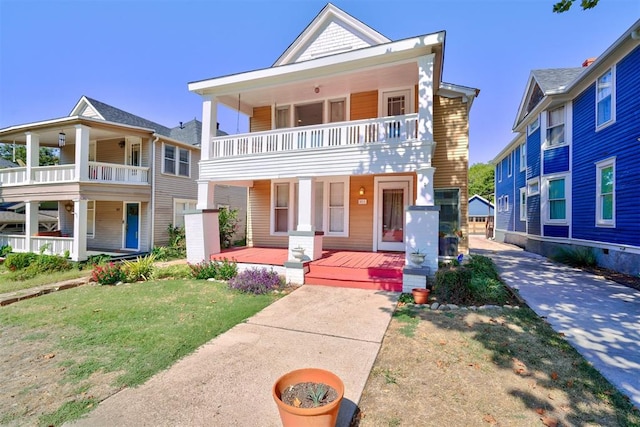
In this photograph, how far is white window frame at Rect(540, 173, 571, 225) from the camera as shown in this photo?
11664 mm

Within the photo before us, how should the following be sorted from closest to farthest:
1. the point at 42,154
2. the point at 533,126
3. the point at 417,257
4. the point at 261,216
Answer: the point at 417,257
the point at 261,216
the point at 533,126
the point at 42,154

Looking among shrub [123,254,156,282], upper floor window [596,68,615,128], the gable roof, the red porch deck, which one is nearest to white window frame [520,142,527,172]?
upper floor window [596,68,615,128]

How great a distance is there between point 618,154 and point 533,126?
5.96 meters

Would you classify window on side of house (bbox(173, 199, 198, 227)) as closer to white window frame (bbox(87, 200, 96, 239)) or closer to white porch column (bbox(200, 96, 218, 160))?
white window frame (bbox(87, 200, 96, 239))

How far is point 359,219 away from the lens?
10.1 m

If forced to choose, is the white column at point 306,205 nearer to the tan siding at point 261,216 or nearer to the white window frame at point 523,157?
the tan siding at point 261,216

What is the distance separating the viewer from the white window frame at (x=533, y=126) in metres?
13.5

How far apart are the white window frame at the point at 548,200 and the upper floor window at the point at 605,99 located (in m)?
2.66

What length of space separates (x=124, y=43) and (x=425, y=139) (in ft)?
43.7

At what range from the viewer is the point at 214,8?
399 inches

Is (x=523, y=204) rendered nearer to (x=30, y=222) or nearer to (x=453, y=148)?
(x=453, y=148)

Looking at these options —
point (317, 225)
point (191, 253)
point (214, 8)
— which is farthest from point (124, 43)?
point (317, 225)

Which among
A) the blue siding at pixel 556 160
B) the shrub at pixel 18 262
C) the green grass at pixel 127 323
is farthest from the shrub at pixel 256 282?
the blue siding at pixel 556 160

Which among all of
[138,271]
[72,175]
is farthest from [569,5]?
[72,175]
